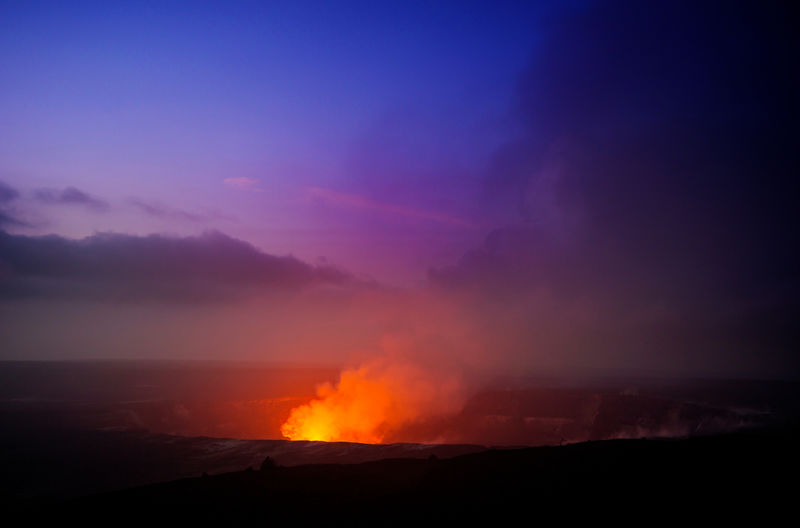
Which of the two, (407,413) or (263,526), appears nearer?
(263,526)

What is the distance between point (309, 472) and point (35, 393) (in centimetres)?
15651

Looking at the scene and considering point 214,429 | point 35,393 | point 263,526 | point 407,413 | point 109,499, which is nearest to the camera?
point 263,526

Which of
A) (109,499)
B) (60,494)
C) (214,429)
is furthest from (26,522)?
(214,429)

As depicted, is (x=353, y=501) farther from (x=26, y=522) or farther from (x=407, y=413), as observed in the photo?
(x=407, y=413)

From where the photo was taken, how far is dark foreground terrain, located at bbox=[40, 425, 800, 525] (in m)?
17.9

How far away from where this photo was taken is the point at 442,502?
21234mm

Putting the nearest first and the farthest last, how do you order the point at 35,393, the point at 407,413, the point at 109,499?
the point at 109,499 → the point at 407,413 → the point at 35,393

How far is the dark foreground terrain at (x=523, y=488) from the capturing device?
58.7 ft

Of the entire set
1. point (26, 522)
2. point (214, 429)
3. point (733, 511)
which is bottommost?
point (214, 429)

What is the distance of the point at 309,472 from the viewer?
1132 inches

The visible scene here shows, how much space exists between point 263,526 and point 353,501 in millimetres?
4428

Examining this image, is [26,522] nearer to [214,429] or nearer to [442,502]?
[442,502]

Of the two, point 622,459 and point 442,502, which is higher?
point 622,459

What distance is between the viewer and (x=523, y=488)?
21484mm
